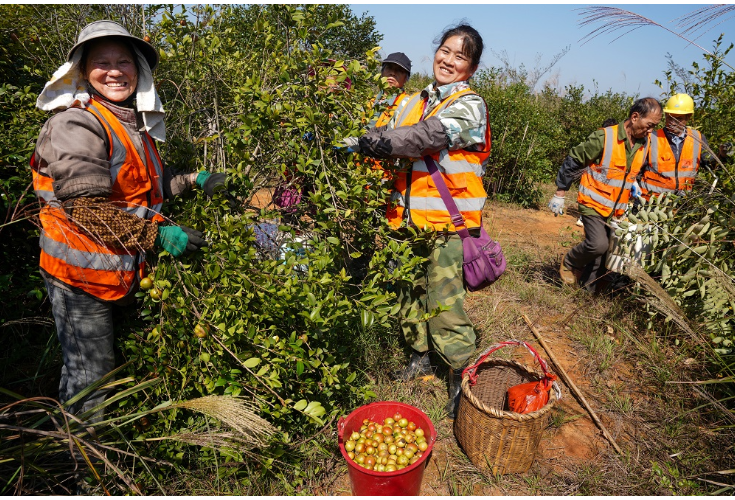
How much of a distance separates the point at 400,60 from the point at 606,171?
92.1 inches

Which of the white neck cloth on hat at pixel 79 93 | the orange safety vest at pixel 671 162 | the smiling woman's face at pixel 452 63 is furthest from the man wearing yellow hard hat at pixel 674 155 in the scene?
the white neck cloth on hat at pixel 79 93

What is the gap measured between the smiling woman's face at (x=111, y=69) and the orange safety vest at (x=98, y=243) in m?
0.09

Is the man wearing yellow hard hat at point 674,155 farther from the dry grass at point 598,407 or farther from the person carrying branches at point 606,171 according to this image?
the dry grass at point 598,407

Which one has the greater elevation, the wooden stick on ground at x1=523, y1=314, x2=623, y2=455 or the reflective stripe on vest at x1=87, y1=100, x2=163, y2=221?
the reflective stripe on vest at x1=87, y1=100, x2=163, y2=221

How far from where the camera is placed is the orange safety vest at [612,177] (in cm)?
437

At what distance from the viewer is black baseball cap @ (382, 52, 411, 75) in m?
4.52

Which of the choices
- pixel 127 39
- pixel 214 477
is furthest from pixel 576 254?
pixel 127 39

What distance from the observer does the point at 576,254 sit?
15.7 ft

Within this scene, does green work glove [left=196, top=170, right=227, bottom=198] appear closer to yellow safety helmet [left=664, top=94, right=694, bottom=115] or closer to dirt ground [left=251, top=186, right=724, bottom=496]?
dirt ground [left=251, top=186, right=724, bottom=496]

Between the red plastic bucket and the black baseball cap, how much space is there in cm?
339

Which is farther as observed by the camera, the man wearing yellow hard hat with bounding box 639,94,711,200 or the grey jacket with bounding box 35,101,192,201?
the man wearing yellow hard hat with bounding box 639,94,711,200

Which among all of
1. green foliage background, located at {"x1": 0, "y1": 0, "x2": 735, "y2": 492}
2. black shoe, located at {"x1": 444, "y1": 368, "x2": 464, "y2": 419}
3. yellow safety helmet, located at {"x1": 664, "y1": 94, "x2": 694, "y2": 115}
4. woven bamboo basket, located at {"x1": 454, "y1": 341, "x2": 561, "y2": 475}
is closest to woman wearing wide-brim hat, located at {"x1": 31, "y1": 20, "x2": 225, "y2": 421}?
green foliage background, located at {"x1": 0, "y1": 0, "x2": 735, "y2": 492}

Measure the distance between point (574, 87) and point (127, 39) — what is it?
1085 cm

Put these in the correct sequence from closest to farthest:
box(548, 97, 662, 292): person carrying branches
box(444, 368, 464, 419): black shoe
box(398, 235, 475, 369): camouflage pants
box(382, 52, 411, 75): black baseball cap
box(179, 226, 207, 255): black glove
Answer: box(179, 226, 207, 255): black glove
box(398, 235, 475, 369): camouflage pants
box(444, 368, 464, 419): black shoe
box(548, 97, 662, 292): person carrying branches
box(382, 52, 411, 75): black baseball cap
